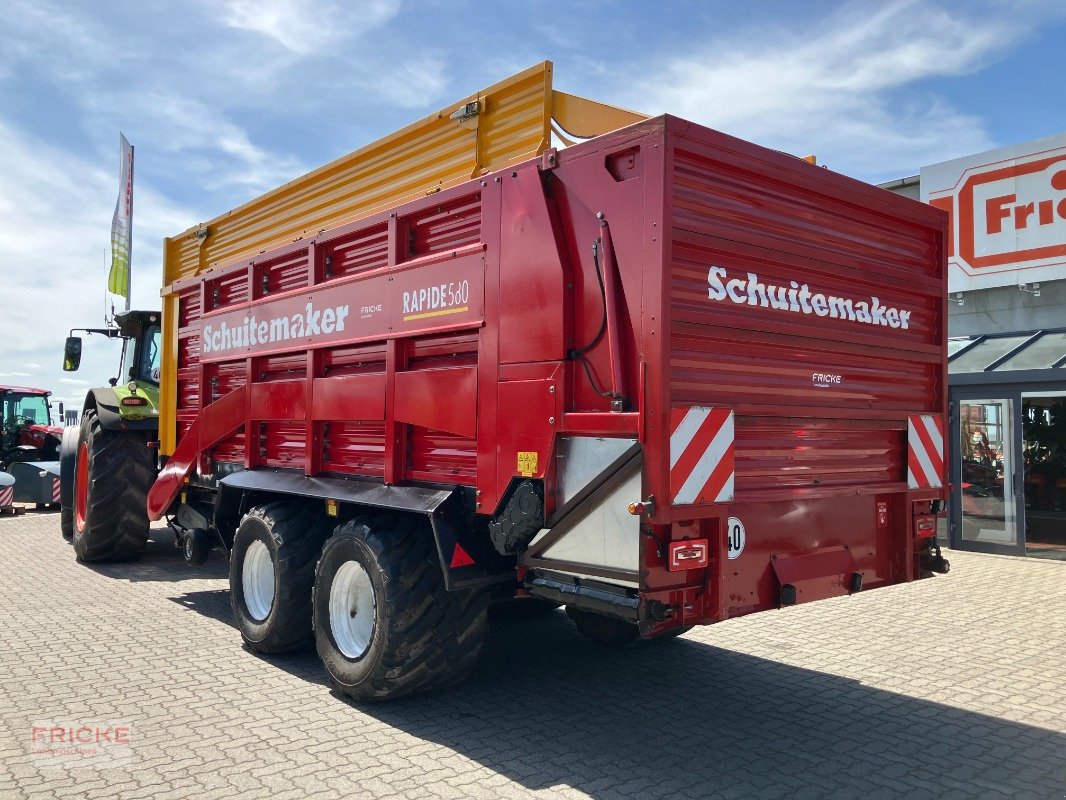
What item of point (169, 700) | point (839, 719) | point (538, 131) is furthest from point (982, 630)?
point (169, 700)

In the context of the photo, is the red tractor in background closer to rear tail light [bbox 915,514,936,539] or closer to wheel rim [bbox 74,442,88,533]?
wheel rim [bbox 74,442,88,533]

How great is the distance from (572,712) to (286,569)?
1.98 metres

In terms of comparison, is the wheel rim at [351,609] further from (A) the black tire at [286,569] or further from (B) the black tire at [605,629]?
(B) the black tire at [605,629]

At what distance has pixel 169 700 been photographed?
4.58 meters

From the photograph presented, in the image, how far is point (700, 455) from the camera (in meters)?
3.55

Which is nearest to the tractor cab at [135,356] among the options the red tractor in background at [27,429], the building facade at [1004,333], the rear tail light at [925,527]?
the red tractor in background at [27,429]

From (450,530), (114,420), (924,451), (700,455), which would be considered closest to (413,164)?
(450,530)

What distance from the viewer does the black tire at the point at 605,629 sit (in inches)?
223

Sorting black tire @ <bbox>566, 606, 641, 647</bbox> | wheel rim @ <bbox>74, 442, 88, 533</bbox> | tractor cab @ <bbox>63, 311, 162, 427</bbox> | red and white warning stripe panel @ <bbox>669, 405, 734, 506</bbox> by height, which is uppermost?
tractor cab @ <bbox>63, 311, 162, 427</bbox>

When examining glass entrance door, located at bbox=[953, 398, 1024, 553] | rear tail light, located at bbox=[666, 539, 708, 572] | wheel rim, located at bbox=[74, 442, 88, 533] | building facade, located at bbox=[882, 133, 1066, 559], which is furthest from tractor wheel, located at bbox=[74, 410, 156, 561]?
glass entrance door, located at bbox=[953, 398, 1024, 553]

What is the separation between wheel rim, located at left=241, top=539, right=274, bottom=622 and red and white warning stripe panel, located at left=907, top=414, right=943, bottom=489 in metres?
4.00

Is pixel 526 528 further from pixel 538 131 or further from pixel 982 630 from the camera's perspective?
pixel 982 630

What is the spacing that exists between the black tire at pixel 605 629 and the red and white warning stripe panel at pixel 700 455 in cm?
229

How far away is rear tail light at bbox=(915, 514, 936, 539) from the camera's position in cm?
470
